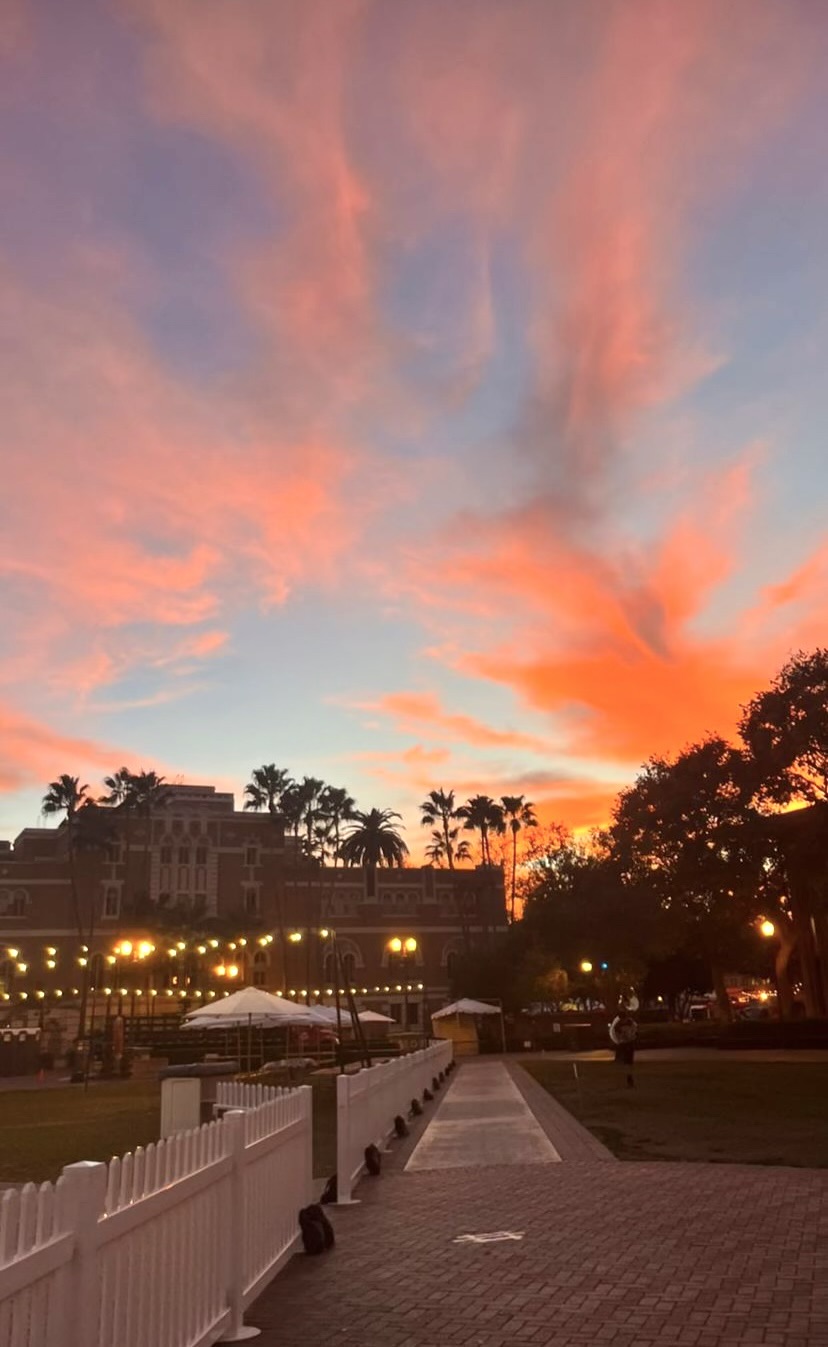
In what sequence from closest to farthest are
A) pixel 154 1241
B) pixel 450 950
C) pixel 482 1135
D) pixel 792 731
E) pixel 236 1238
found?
1. pixel 154 1241
2. pixel 236 1238
3. pixel 482 1135
4. pixel 792 731
5. pixel 450 950

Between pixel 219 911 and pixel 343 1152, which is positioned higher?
pixel 219 911

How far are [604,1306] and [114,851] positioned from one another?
8136 centimetres

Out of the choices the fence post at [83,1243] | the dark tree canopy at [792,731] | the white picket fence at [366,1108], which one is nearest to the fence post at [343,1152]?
the white picket fence at [366,1108]

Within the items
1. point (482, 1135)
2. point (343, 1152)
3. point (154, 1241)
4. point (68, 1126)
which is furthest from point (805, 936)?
point (154, 1241)

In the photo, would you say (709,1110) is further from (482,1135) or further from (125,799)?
(125,799)

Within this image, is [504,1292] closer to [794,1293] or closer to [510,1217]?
[794,1293]

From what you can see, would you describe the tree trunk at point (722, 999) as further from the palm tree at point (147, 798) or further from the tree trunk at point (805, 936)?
the palm tree at point (147, 798)

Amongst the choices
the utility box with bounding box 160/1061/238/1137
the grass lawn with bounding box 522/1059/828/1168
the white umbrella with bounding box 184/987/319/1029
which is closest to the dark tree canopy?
the grass lawn with bounding box 522/1059/828/1168

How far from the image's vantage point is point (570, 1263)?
716 cm

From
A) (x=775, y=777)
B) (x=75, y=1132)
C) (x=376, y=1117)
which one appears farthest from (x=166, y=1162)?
(x=775, y=777)

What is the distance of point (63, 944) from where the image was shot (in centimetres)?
7738

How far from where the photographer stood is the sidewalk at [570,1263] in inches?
223

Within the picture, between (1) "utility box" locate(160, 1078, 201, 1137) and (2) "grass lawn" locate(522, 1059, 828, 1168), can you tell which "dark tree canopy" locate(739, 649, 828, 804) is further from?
(1) "utility box" locate(160, 1078, 201, 1137)

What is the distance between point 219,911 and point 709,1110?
70583mm
